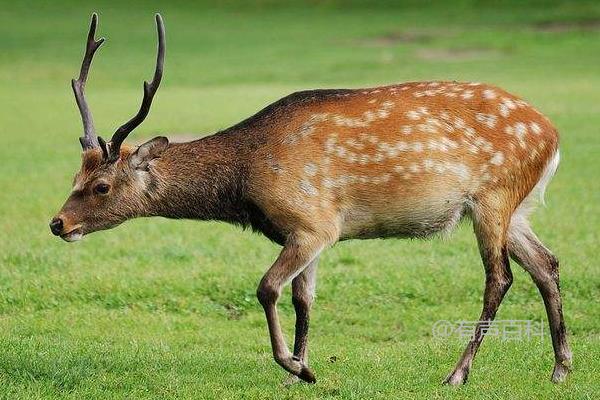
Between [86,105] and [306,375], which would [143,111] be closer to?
[86,105]

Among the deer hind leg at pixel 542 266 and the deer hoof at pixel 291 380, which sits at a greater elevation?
the deer hind leg at pixel 542 266

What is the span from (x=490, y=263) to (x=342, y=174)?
1004mm

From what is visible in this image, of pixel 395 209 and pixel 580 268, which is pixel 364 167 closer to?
pixel 395 209

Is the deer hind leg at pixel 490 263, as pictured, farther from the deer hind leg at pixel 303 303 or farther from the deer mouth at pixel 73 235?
the deer mouth at pixel 73 235

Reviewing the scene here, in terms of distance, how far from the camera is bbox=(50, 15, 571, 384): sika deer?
6.56m

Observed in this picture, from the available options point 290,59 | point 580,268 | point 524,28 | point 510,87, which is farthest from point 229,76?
point 580,268

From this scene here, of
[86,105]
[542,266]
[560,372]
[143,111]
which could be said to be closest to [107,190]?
[143,111]

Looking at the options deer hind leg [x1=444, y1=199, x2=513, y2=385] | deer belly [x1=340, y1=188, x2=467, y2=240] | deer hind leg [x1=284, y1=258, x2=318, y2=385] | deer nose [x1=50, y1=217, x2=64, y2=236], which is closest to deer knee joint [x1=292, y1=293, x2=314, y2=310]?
deer hind leg [x1=284, y1=258, x2=318, y2=385]

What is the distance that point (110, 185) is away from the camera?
6711 mm

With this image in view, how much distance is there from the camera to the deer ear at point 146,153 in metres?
6.69

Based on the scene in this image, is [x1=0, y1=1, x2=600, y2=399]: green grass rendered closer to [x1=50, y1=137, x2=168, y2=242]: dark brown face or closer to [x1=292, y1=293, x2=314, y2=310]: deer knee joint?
[x1=292, y1=293, x2=314, y2=310]: deer knee joint

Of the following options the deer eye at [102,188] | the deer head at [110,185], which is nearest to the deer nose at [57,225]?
the deer head at [110,185]

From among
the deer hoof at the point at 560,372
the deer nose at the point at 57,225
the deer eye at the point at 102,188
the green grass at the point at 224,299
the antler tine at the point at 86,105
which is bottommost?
the green grass at the point at 224,299

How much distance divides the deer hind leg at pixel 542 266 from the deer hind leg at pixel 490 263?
0.31 m
